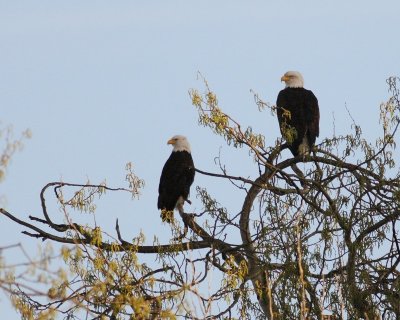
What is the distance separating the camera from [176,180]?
939 cm

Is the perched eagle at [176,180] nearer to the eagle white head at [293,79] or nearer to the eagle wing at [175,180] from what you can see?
the eagle wing at [175,180]

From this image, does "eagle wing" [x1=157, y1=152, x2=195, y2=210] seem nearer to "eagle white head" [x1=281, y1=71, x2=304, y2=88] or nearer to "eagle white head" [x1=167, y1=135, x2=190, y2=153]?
"eagle white head" [x1=167, y1=135, x2=190, y2=153]

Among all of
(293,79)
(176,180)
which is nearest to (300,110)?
(293,79)

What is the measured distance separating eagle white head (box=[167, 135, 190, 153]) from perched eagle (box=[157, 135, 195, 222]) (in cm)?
4

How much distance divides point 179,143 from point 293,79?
1.31m

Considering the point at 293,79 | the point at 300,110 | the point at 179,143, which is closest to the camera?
the point at 300,110

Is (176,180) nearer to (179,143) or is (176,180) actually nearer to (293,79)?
(179,143)

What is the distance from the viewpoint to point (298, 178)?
651 cm

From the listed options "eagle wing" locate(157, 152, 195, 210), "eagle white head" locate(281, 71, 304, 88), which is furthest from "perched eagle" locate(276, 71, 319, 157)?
"eagle wing" locate(157, 152, 195, 210)

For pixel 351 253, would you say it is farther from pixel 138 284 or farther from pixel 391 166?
pixel 138 284

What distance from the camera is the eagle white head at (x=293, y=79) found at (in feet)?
30.5

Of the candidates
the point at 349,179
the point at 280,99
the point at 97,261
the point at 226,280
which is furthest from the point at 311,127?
the point at 97,261

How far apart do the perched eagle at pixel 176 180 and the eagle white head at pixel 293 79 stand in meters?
1.20

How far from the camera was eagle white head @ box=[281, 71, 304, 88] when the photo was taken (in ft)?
30.5
